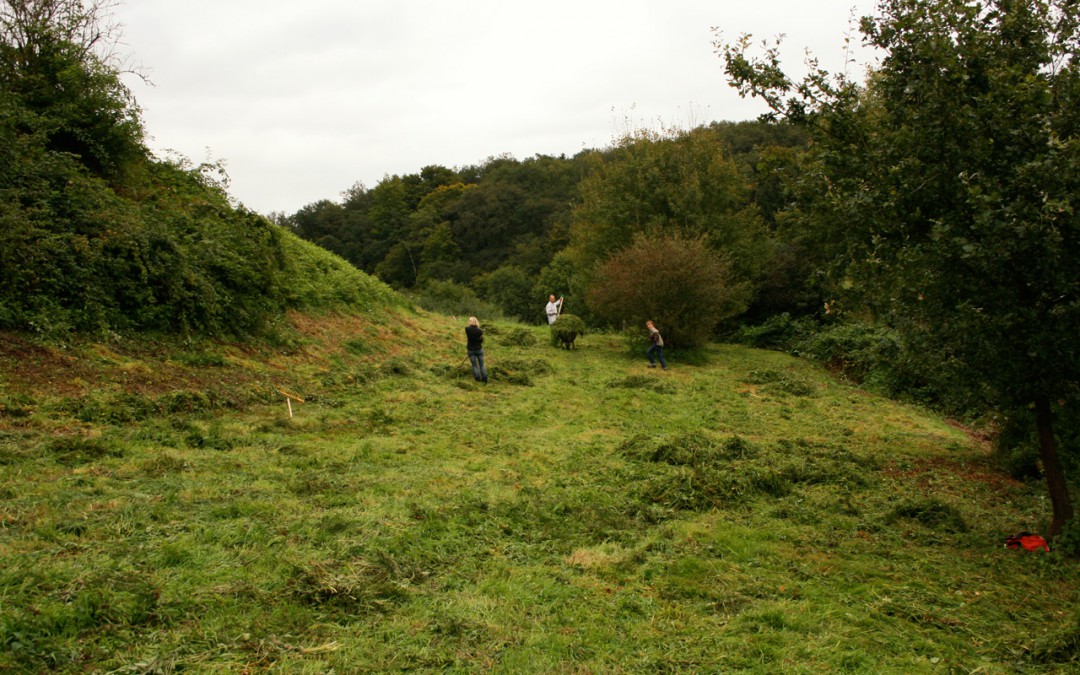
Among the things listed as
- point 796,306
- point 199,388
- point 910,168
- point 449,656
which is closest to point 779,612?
point 449,656

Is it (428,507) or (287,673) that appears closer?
(287,673)

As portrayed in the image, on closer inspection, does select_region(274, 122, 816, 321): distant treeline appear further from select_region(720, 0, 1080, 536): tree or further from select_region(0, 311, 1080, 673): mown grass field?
select_region(0, 311, 1080, 673): mown grass field

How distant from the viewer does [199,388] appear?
34.8 ft

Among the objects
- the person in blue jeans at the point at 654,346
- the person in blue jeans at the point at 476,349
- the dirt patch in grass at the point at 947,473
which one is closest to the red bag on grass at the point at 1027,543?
the dirt patch in grass at the point at 947,473

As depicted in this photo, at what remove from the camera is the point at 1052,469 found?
296 inches

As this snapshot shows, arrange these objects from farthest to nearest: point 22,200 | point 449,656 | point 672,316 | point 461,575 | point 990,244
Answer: point 672,316, point 22,200, point 990,244, point 461,575, point 449,656

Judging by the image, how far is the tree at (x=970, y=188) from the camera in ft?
20.5

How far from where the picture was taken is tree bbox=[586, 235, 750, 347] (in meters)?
21.5

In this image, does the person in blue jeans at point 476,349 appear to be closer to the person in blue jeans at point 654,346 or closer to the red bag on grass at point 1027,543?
the person in blue jeans at point 654,346

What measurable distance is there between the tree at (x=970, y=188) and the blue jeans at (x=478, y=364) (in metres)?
8.99

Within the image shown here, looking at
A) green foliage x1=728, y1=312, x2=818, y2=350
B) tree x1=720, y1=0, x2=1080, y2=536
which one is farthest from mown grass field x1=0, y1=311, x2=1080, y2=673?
green foliage x1=728, y1=312, x2=818, y2=350

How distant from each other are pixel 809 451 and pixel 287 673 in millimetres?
8937

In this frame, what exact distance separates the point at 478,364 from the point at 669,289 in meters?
8.44

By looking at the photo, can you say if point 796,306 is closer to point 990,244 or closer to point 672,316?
point 672,316
